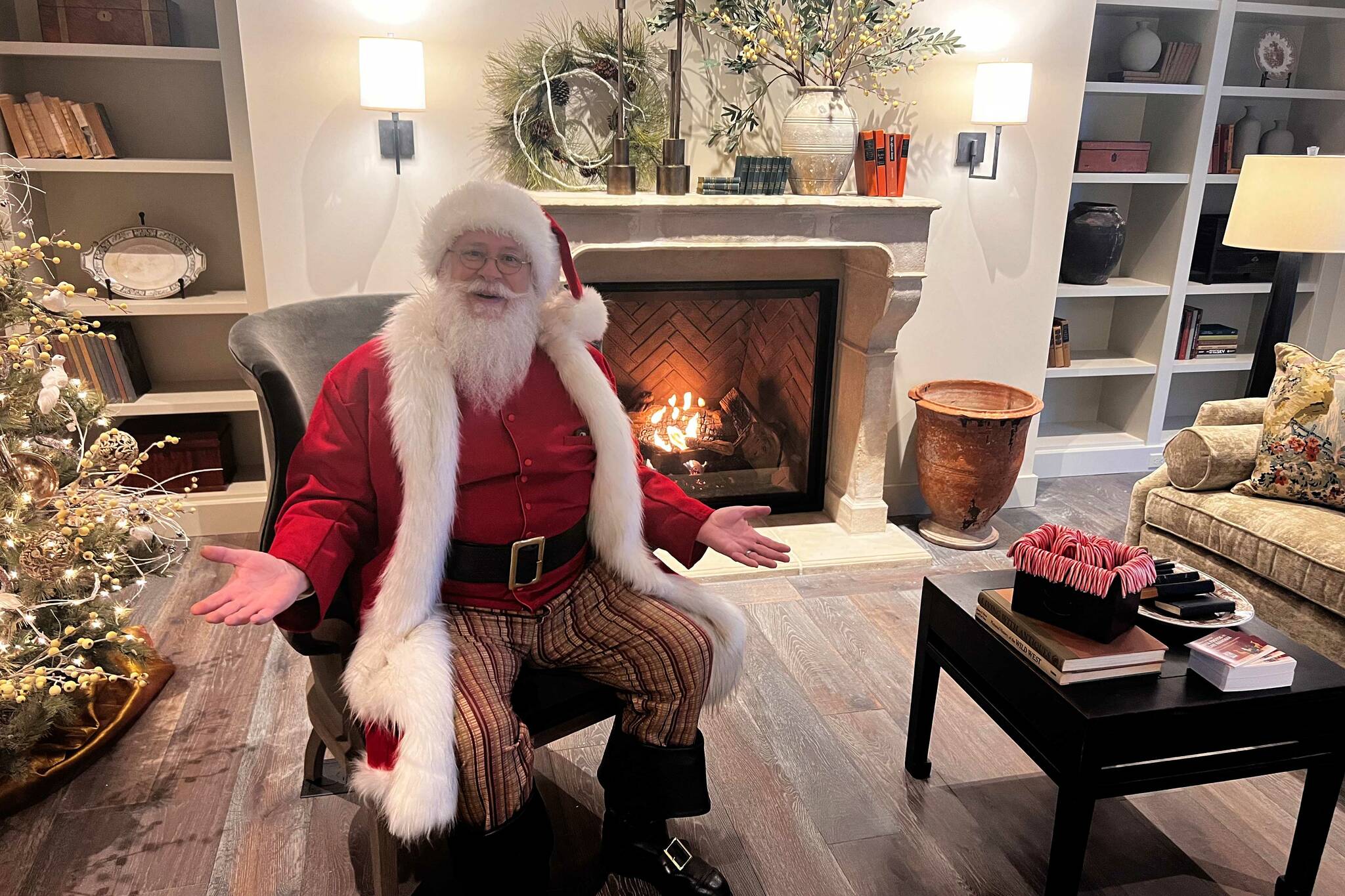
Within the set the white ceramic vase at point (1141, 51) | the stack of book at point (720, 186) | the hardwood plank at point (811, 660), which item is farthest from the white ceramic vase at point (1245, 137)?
the hardwood plank at point (811, 660)

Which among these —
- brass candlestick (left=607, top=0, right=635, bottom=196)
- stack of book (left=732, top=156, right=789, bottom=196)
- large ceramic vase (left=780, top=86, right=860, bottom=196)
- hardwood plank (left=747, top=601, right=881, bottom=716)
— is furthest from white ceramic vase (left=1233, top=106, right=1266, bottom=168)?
hardwood plank (left=747, top=601, right=881, bottom=716)

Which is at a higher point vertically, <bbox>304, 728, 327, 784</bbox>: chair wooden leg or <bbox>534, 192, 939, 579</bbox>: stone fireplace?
<bbox>534, 192, 939, 579</bbox>: stone fireplace

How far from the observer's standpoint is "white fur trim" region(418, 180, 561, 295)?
1641mm

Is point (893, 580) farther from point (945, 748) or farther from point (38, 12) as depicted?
point (38, 12)

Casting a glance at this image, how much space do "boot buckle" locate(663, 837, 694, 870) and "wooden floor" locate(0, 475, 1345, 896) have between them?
10 centimetres

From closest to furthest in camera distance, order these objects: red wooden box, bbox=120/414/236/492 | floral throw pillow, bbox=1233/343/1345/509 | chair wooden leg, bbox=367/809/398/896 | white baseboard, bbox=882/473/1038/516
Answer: chair wooden leg, bbox=367/809/398/896 < floral throw pillow, bbox=1233/343/1345/509 < red wooden box, bbox=120/414/236/492 < white baseboard, bbox=882/473/1038/516

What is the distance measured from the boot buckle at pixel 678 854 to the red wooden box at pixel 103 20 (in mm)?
2820

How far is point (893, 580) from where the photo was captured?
308 centimetres

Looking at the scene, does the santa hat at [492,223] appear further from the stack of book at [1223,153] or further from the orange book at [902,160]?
the stack of book at [1223,153]

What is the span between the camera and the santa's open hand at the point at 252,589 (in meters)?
1.35

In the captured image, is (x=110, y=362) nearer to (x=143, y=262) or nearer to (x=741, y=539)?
(x=143, y=262)

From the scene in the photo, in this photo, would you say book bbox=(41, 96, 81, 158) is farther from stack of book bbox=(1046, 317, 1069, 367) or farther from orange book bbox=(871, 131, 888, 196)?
stack of book bbox=(1046, 317, 1069, 367)

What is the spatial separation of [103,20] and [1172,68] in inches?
148

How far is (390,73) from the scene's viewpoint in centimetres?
267
